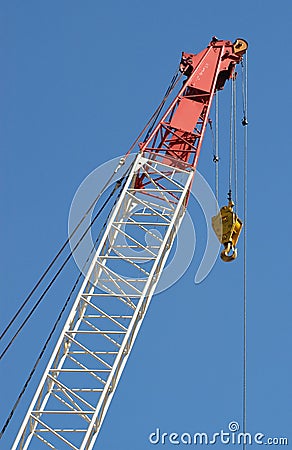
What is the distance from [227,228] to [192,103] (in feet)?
17.4

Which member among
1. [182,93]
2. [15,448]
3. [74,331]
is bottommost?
[15,448]

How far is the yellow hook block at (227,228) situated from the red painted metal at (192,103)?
2.51 meters

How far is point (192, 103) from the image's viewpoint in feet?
261

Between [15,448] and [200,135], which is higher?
[200,135]

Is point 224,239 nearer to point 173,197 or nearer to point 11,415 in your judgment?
point 173,197

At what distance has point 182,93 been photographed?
261ft

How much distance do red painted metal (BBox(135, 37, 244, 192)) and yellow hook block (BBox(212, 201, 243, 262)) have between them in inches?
98.8

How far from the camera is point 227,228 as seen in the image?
3088 inches

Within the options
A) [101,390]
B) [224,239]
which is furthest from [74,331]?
[224,239]

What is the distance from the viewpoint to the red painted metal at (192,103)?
77812 millimetres

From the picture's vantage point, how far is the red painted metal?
3063 inches

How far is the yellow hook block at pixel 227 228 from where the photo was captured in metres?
77.9

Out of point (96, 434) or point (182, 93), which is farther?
point (182, 93)

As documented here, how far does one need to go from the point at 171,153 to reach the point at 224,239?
13.1 ft
